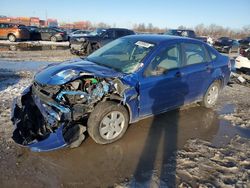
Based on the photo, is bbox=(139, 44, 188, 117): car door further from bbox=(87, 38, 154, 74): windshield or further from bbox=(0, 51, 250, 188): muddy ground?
bbox=(0, 51, 250, 188): muddy ground

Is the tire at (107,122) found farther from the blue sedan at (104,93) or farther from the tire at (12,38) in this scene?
the tire at (12,38)

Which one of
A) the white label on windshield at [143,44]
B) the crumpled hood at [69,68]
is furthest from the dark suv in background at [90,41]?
the crumpled hood at [69,68]

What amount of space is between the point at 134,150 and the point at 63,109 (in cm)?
135

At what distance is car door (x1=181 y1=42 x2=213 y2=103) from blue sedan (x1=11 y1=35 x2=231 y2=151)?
1.4 inches

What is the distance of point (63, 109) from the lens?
13.3 ft

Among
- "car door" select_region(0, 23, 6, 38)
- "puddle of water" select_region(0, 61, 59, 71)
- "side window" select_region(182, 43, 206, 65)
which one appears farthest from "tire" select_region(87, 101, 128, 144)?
"car door" select_region(0, 23, 6, 38)

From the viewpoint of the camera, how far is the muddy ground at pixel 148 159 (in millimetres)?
3557

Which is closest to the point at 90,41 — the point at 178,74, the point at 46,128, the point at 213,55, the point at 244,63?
the point at 244,63

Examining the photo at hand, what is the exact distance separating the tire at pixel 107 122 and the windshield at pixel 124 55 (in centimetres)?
72

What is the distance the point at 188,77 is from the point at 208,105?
1476mm

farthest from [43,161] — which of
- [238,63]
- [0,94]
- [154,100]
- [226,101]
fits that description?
[238,63]

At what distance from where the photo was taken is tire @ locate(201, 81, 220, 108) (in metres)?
6.52

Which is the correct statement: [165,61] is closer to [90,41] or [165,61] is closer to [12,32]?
[90,41]

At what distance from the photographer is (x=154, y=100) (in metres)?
4.98
